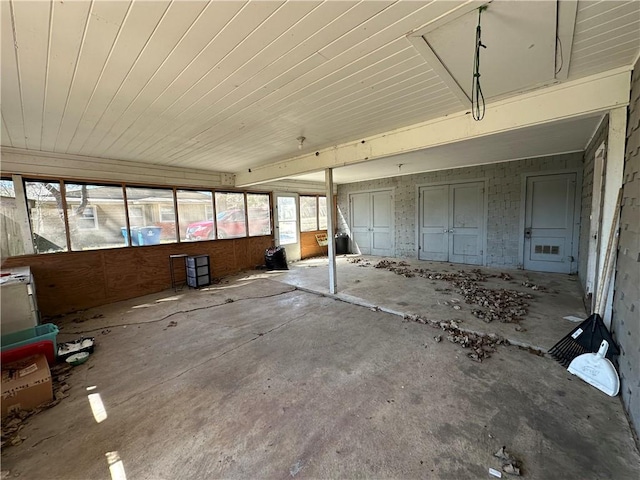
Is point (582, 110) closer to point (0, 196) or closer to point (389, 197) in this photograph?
point (389, 197)

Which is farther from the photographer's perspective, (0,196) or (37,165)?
(37,165)

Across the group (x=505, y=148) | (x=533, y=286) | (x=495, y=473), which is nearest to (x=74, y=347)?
(x=495, y=473)

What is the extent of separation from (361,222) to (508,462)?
797cm

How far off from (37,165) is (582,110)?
7.09 m

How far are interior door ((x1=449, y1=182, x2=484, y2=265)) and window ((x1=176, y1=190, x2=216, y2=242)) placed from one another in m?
6.43

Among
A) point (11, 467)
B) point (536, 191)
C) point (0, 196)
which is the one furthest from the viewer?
point (536, 191)

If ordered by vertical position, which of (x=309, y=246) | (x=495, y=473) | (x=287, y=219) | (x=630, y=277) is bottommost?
(x=495, y=473)

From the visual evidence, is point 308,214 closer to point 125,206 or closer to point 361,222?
point 361,222

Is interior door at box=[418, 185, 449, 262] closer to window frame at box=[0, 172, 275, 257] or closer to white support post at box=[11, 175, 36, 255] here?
window frame at box=[0, 172, 275, 257]

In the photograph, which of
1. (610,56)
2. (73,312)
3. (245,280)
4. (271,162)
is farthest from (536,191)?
(73,312)

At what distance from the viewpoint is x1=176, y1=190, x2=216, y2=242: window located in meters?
5.83

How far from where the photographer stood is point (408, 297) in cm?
440

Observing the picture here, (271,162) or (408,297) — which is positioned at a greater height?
(271,162)

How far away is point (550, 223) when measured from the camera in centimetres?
→ 570
